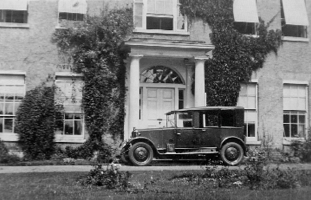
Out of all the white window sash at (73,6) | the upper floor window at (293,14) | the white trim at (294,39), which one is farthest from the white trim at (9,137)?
the upper floor window at (293,14)

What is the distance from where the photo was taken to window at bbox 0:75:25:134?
15586mm

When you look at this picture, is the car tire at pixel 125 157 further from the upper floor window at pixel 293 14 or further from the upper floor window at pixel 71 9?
the upper floor window at pixel 293 14

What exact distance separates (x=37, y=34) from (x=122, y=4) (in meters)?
3.52

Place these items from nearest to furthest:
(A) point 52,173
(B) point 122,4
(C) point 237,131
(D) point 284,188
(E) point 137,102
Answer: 1. (D) point 284,188
2. (A) point 52,173
3. (C) point 237,131
4. (E) point 137,102
5. (B) point 122,4

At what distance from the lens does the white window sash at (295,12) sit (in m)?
17.7

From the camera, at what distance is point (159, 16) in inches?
661

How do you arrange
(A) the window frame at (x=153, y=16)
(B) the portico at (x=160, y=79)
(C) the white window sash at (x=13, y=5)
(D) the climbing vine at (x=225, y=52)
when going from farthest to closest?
(D) the climbing vine at (x=225, y=52) → (A) the window frame at (x=153, y=16) → (C) the white window sash at (x=13, y=5) → (B) the portico at (x=160, y=79)

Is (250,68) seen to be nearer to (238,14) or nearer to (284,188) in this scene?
(238,14)

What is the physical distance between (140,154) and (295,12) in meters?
9.75

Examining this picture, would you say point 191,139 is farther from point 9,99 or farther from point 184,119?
point 9,99

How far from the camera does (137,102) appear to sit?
15.0 meters

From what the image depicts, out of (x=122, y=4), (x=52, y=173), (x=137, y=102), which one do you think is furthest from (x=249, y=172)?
(x=122, y=4)

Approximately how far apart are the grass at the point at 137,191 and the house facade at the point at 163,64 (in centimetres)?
596

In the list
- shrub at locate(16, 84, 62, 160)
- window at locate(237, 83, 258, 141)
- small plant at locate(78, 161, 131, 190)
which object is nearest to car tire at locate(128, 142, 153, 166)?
shrub at locate(16, 84, 62, 160)
